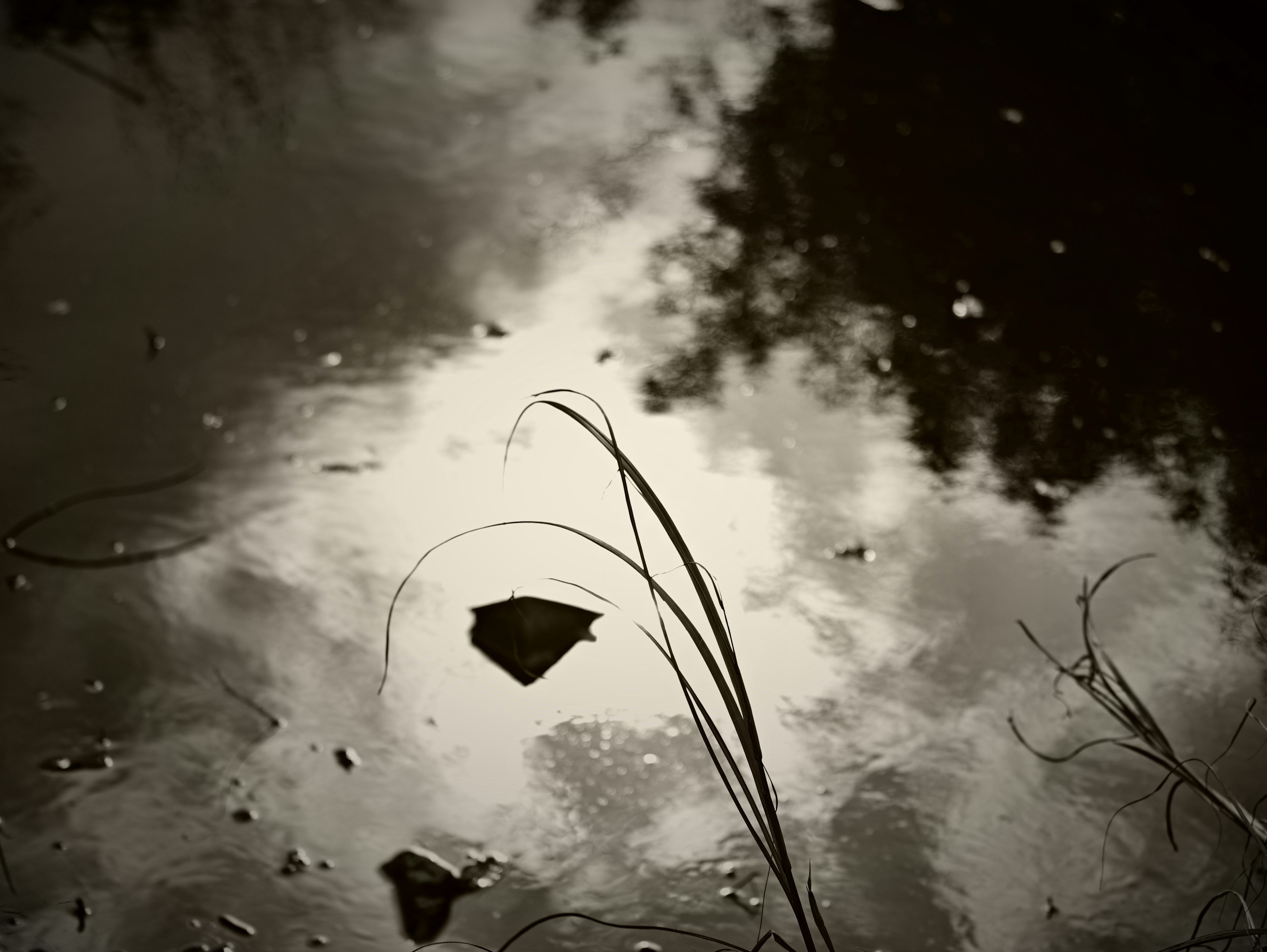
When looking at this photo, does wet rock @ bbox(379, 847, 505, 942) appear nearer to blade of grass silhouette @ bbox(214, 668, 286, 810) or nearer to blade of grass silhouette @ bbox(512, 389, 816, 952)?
blade of grass silhouette @ bbox(214, 668, 286, 810)

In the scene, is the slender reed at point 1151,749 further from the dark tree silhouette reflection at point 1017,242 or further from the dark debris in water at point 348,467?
the dark debris in water at point 348,467

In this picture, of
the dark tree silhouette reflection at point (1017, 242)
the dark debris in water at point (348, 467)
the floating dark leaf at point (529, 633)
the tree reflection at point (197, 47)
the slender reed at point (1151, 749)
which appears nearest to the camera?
the slender reed at point (1151, 749)

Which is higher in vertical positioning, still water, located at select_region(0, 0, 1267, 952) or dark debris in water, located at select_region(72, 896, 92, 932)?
still water, located at select_region(0, 0, 1267, 952)

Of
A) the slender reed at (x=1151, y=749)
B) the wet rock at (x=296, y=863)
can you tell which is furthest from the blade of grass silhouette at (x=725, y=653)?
the wet rock at (x=296, y=863)

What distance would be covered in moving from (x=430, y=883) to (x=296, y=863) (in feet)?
0.48

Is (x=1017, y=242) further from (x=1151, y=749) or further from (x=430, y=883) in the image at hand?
(x=430, y=883)

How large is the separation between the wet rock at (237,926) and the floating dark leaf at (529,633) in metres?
0.36

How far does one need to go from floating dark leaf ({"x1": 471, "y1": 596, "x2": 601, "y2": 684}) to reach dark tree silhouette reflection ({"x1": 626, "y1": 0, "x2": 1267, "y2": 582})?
1.31ft

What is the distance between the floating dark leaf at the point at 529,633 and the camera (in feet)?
2.71

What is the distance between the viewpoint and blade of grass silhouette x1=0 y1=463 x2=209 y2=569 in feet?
3.38

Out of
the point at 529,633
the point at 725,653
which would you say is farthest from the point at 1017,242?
the point at 725,653

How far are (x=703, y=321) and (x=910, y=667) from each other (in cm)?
58

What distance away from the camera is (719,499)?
111cm

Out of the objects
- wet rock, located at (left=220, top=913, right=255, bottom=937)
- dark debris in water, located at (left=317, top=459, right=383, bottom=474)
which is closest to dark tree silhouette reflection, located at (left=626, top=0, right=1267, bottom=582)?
dark debris in water, located at (left=317, top=459, right=383, bottom=474)
